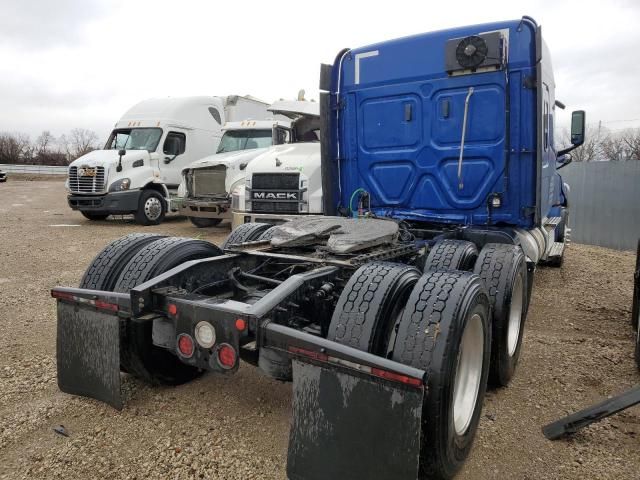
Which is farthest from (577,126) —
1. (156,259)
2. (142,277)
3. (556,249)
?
(142,277)

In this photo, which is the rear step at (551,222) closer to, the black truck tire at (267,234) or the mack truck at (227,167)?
the black truck tire at (267,234)

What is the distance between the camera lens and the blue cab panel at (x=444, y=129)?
15.9 ft

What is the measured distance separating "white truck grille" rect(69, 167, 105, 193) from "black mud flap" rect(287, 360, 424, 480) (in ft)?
40.7

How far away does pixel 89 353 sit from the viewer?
301 centimetres

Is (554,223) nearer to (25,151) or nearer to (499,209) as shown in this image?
(499,209)

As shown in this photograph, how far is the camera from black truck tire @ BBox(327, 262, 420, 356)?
2426 mm

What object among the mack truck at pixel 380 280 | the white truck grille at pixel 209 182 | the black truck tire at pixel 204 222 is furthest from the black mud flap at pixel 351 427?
the black truck tire at pixel 204 222

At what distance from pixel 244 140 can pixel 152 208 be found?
127 inches

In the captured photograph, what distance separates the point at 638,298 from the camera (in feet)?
15.8

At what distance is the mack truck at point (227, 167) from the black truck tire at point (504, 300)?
6.89 m

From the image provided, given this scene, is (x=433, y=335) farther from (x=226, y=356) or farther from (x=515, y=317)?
(x=515, y=317)

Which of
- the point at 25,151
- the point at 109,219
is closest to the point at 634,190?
the point at 109,219

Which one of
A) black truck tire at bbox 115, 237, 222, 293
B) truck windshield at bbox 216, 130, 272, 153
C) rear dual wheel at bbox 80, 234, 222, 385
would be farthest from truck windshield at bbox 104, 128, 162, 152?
black truck tire at bbox 115, 237, 222, 293

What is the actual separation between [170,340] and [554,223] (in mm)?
5749
